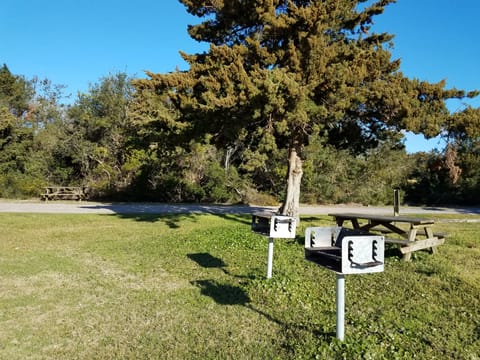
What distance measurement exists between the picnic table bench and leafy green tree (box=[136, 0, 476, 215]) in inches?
573

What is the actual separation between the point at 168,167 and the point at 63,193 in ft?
21.5

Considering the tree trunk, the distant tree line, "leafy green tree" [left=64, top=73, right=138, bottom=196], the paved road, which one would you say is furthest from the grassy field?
"leafy green tree" [left=64, top=73, right=138, bottom=196]

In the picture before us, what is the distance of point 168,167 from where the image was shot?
77.9 feet

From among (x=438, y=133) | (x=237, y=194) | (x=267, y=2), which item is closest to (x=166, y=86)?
(x=267, y=2)

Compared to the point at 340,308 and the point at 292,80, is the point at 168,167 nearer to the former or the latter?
the point at 292,80

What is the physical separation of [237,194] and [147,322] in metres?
19.3

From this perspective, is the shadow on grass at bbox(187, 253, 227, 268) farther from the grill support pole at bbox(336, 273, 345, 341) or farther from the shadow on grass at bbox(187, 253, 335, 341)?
the grill support pole at bbox(336, 273, 345, 341)

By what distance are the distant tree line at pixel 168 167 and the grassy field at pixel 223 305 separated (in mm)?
14419

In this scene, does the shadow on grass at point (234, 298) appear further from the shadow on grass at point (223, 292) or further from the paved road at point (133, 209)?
the paved road at point (133, 209)

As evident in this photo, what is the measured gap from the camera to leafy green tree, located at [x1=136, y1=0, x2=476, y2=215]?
30.7 ft

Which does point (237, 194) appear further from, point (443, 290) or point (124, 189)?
point (443, 290)

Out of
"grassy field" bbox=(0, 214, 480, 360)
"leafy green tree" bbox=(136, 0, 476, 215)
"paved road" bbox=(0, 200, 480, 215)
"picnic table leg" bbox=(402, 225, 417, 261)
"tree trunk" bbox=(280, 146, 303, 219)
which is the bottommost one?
"grassy field" bbox=(0, 214, 480, 360)

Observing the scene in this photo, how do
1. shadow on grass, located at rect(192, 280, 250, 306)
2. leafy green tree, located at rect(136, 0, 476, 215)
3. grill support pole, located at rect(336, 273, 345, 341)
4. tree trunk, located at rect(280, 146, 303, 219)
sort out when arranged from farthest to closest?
tree trunk, located at rect(280, 146, 303, 219) < leafy green tree, located at rect(136, 0, 476, 215) < shadow on grass, located at rect(192, 280, 250, 306) < grill support pole, located at rect(336, 273, 345, 341)

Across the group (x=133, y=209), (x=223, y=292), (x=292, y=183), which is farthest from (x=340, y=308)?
(x=133, y=209)
